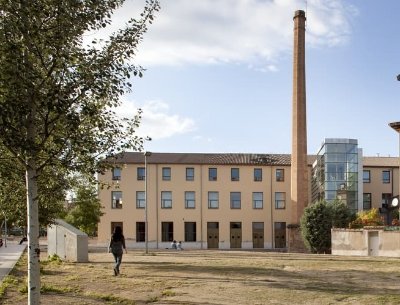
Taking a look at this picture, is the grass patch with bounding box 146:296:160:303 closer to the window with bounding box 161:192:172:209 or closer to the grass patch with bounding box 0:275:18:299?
the grass patch with bounding box 0:275:18:299

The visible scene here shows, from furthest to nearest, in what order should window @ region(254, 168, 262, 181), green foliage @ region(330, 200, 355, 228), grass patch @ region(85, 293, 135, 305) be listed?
window @ region(254, 168, 262, 181), green foliage @ region(330, 200, 355, 228), grass patch @ region(85, 293, 135, 305)

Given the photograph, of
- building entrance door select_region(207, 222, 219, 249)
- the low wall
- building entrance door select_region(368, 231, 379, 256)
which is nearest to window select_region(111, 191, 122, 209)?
building entrance door select_region(207, 222, 219, 249)

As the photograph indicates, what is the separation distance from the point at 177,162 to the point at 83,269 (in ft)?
158

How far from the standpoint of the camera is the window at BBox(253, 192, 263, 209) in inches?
2702

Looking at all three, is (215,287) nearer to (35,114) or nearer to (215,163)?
(35,114)

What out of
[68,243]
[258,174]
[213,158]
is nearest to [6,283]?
[68,243]

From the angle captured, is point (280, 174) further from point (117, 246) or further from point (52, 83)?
point (52, 83)

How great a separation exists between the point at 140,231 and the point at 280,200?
17.9m

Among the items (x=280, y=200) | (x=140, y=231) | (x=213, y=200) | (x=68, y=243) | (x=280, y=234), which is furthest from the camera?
(x=280, y=200)

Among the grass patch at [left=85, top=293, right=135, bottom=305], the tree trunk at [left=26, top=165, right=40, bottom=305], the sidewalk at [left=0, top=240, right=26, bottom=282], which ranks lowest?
the sidewalk at [left=0, top=240, right=26, bottom=282]

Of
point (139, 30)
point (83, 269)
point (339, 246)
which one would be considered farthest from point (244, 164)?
point (139, 30)

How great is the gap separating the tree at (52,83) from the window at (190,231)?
5772 cm

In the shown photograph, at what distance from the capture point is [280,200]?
68.9m

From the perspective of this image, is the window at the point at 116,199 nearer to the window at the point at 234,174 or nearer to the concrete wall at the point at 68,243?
the window at the point at 234,174
